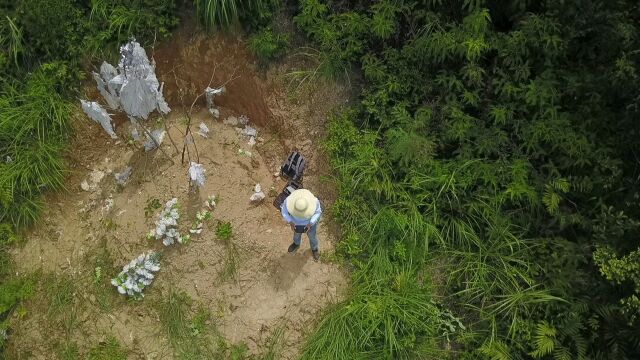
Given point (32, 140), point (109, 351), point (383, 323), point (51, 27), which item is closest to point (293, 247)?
point (383, 323)

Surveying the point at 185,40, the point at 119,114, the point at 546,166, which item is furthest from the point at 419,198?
the point at 119,114

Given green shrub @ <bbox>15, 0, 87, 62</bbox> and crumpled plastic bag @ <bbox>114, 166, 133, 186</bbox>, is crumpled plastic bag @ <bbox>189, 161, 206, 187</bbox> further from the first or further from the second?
green shrub @ <bbox>15, 0, 87, 62</bbox>

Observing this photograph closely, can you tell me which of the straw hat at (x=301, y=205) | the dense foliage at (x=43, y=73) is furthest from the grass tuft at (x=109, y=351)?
the straw hat at (x=301, y=205)

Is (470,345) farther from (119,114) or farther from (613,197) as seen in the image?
(119,114)

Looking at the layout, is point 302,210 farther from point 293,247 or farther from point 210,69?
point 210,69

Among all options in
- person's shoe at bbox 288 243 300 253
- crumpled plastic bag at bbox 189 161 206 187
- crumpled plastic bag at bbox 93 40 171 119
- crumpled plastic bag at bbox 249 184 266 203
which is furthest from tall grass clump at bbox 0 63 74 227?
person's shoe at bbox 288 243 300 253

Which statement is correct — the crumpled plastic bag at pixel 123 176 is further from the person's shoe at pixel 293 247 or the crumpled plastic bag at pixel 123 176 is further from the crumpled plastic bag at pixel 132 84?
the person's shoe at pixel 293 247

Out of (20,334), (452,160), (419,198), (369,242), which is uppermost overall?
(452,160)
